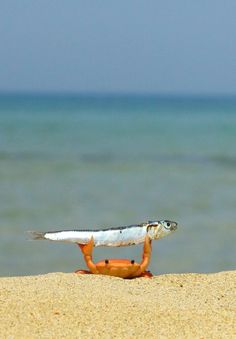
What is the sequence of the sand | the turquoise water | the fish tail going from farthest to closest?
1. the turquoise water
2. the fish tail
3. the sand

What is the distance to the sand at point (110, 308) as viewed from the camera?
14.4 feet

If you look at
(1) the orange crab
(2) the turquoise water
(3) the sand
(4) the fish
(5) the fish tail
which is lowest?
(3) the sand

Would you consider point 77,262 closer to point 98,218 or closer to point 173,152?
point 98,218

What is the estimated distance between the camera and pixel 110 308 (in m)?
4.70

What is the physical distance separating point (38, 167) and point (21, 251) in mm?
9305

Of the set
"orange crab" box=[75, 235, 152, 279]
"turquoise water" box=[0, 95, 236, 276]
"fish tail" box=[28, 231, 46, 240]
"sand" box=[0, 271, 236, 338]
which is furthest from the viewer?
"turquoise water" box=[0, 95, 236, 276]

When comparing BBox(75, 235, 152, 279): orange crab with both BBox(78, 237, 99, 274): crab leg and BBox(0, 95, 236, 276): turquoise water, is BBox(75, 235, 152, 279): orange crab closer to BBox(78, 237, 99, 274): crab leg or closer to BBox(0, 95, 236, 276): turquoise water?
BBox(78, 237, 99, 274): crab leg

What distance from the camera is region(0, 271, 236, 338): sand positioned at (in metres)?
4.40

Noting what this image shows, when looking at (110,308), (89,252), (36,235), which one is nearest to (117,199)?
(89,252)

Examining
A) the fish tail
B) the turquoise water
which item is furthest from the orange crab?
the turquoise water

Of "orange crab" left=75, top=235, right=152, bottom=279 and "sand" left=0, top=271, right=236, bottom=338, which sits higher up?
"orange crab" left=75, top=235, right=152, bottom=279

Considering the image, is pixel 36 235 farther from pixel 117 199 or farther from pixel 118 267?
pixel 117 199

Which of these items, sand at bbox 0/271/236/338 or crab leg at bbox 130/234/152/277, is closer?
sand at bbox 0/271/236/338

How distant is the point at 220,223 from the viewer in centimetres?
1053
